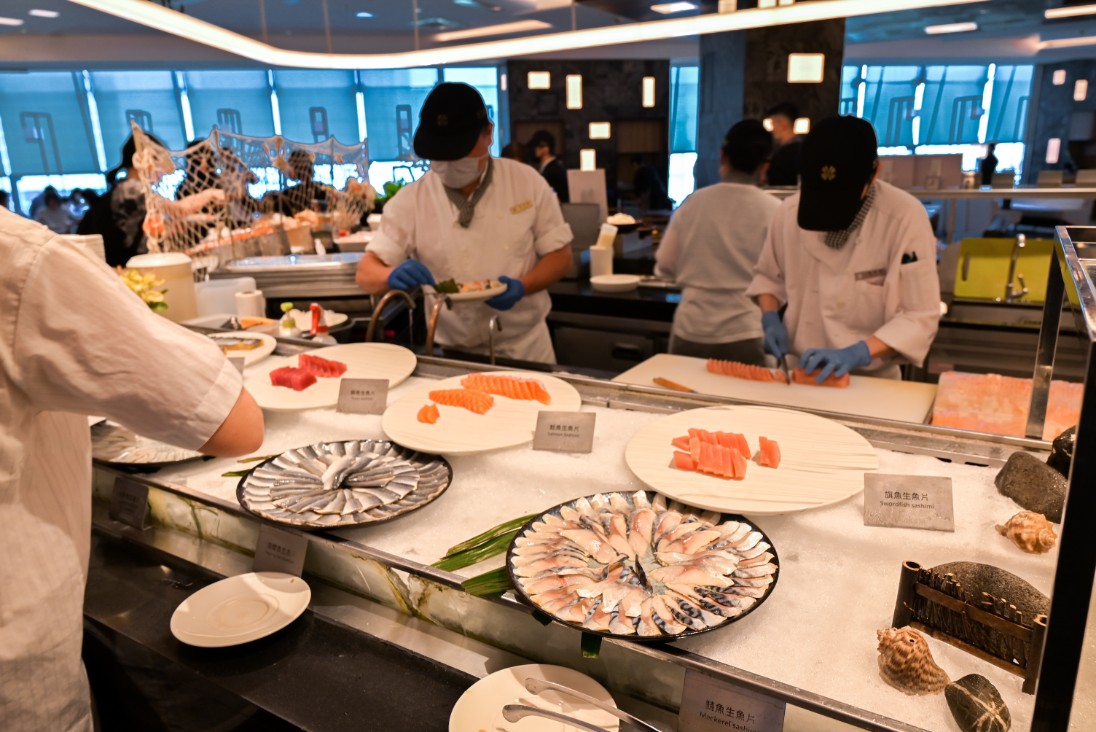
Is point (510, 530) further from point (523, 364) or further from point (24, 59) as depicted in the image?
point (24, 59)

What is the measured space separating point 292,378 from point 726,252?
231 centimetres

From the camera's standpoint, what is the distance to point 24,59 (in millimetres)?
11180

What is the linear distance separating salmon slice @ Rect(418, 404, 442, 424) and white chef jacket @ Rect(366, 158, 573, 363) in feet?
4.40

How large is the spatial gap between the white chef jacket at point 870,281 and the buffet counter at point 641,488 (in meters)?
1.14

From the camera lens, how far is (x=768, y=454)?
143 cm

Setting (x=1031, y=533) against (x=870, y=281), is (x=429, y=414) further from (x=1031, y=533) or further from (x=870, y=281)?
(x=870, y=281)

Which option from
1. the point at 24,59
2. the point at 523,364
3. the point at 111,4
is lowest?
the point at 523,364

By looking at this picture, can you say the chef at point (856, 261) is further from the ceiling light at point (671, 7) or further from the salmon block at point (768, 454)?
the ceiling light at point (671, 7)

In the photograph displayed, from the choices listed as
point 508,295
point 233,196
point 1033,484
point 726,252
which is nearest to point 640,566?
point 1033,484

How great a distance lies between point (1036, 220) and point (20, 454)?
10977mm

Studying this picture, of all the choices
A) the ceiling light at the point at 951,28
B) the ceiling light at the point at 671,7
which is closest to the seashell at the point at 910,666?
the ceiling light at the point at 671,7

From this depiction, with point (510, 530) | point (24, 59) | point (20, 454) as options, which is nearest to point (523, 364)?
point (510, 530)

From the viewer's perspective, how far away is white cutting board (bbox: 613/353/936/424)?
2.22m

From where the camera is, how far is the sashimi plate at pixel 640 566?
1002 millimetres
